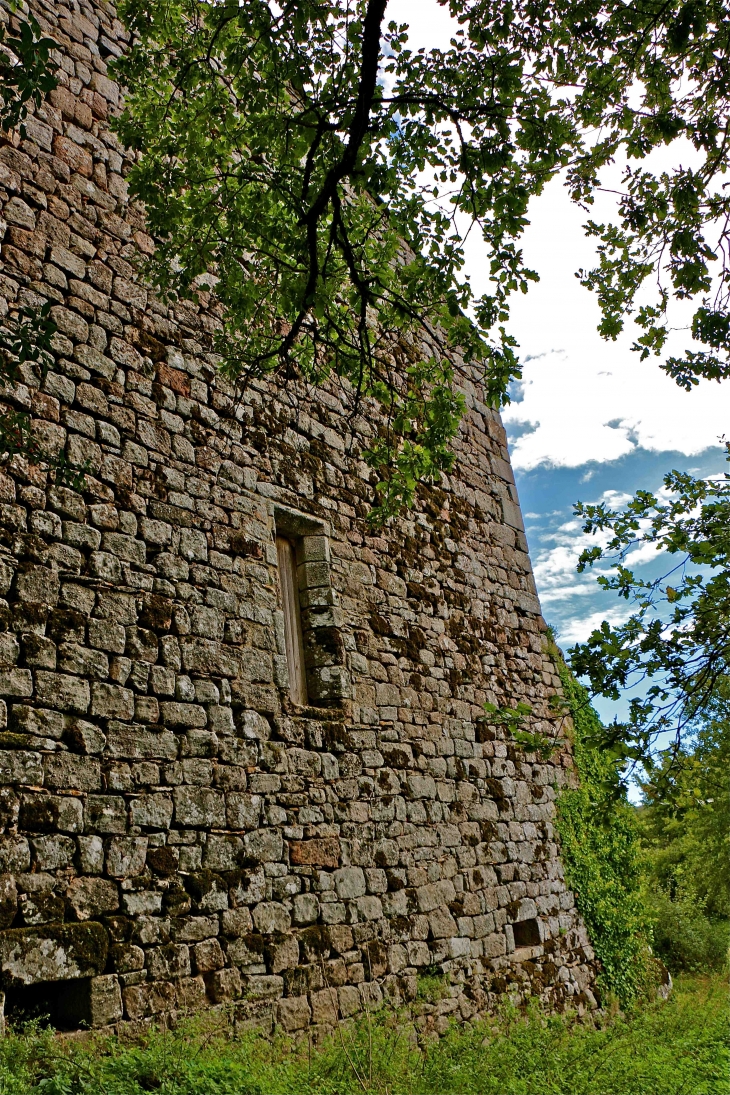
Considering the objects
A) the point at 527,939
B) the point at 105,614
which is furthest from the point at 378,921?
the point at 105,614

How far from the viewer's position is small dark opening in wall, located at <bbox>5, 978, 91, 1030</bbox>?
3646 mm

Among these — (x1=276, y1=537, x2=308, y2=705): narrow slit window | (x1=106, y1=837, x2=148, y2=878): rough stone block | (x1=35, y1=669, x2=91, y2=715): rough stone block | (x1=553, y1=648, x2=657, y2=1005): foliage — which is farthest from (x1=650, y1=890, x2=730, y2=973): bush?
(x1=35, y1=669, x2=91, y2=715): rough stone block

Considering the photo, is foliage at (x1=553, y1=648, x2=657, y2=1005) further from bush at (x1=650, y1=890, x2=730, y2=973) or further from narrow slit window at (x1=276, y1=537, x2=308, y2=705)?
bush at (x1=650, y1=890, x2=730, y2=973)

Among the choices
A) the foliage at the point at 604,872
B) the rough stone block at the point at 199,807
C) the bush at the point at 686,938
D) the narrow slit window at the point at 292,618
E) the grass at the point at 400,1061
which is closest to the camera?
the grass at the point at 400,1061

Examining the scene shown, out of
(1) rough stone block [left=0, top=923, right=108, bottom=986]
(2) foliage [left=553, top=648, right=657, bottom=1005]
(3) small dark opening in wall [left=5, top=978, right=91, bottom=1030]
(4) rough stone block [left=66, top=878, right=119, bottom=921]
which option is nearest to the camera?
(1) rough stone block [left=0, top=923, right=108, bottom=986]

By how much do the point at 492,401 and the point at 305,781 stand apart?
8.63 ft

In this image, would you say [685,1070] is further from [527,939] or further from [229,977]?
[229,977]

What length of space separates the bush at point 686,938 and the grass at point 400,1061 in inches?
220

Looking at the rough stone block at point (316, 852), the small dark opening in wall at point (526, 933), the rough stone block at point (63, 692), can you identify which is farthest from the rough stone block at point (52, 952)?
the small dark opening in wall at point (526, 933)

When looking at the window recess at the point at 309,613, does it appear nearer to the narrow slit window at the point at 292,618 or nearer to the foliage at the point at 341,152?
the narrow slit window at the point at 292,618

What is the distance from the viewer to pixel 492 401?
4367mm

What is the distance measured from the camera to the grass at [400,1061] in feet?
10.8

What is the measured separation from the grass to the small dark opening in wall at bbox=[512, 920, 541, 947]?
2.11 ft

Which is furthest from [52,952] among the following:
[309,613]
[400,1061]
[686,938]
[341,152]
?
[686,938]
